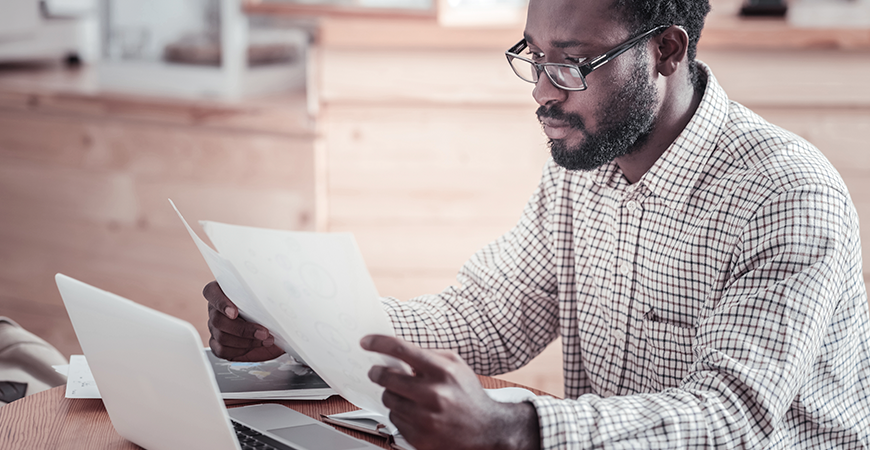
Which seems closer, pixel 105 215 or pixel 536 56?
pixel 536 56

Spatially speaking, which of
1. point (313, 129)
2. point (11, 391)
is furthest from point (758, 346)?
point (313, 129)

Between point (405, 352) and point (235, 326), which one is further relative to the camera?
point (235, 326)

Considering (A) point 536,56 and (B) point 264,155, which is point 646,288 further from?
(B) point 264,155

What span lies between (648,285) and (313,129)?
108 centimetres

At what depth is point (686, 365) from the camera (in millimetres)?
1026

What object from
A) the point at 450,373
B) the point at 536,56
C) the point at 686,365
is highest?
the point at 536,56

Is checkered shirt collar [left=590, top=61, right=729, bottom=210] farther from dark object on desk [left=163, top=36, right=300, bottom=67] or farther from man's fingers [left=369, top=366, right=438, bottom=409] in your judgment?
dark object on desk [left=163, top=36, right=300, bottom=67]

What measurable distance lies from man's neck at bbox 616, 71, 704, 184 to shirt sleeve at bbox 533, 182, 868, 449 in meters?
0.21

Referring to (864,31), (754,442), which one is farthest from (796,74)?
(754,442)

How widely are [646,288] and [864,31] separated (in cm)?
103

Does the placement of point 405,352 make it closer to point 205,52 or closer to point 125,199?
point 205,52

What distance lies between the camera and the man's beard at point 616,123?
1.04 m

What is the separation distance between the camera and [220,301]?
0.97 m

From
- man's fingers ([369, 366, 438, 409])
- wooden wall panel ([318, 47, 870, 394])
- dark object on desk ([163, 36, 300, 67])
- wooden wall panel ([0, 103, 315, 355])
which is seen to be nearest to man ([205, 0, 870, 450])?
man's fingers ([369, 366, 438, 409])
